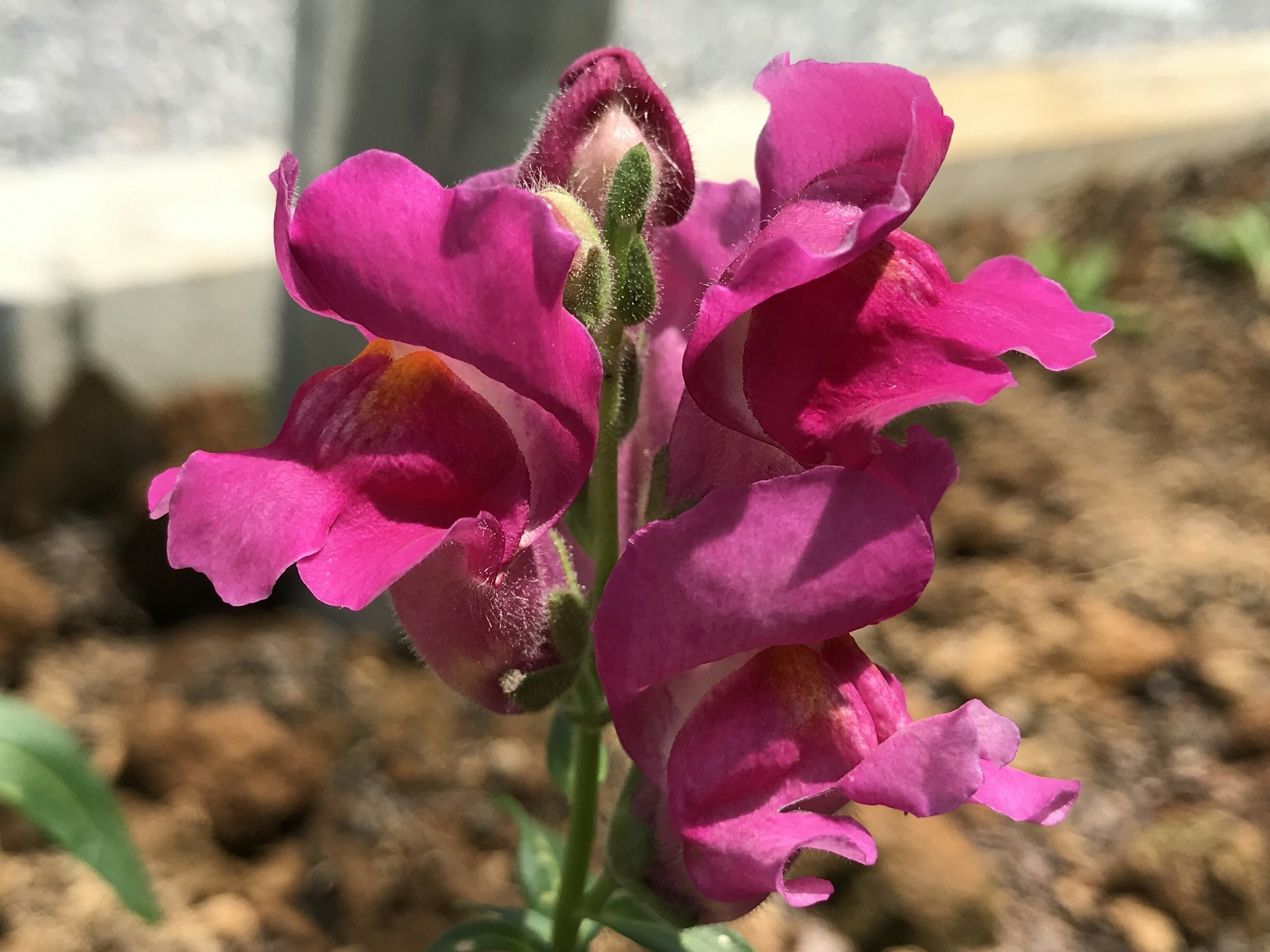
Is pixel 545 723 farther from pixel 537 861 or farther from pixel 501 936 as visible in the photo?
pixel 501 936

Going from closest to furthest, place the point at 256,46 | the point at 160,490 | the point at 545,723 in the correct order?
the point at 160,490 → the point at 545,723 → the point at 256,46

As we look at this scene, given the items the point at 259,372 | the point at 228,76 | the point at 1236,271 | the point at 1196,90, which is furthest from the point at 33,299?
the point at 1196,90

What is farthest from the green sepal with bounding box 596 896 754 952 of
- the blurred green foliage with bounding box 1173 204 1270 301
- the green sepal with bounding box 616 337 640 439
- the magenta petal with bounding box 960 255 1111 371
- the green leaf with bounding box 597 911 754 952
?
the blurred green foliage with bounding box 1173 204 1270 301

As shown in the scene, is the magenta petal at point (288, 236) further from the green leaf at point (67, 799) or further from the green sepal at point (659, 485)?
the green leaf at point (67, 799)

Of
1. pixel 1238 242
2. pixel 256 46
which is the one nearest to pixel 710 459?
pixel 1238 242

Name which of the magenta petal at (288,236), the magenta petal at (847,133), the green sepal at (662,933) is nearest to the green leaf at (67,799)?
the green sepal at (662,933)

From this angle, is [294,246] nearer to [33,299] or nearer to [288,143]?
[33,299]

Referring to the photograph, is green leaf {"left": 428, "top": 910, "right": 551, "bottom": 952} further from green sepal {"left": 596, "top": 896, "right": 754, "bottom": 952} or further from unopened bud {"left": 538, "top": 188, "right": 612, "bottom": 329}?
unopened bud {"left": 538, "top": 188, "right": 612, "bottom": 329}
